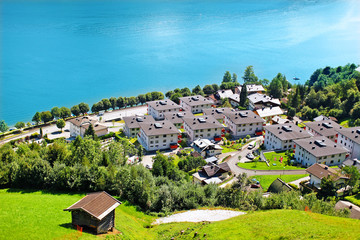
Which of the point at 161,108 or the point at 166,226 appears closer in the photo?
the point at 166,226

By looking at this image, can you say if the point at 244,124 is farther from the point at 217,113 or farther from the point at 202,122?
the point at 202,122

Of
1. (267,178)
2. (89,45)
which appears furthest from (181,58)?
(267,178)

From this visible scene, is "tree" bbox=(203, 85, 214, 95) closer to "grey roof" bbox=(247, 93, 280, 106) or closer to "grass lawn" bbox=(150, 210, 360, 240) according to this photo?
"grey roof" bbox=(247, 93, 280, 106)

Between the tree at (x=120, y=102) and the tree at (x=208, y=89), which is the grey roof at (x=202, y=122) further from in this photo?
the tree at (x=208, y=89)

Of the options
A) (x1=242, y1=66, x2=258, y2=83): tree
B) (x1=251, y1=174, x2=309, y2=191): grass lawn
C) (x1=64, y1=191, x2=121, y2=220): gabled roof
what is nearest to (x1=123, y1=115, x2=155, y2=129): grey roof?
(x1=251, y1=174, x2=309, y2=191): grass lawn

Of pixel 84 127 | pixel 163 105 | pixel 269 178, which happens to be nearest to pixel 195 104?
pixel 163 105

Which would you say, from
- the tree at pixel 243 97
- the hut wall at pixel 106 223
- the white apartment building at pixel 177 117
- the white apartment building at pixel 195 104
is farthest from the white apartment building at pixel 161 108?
the hut wall at pixel 106 223

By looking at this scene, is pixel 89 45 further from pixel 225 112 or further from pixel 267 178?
pixel 267 178
